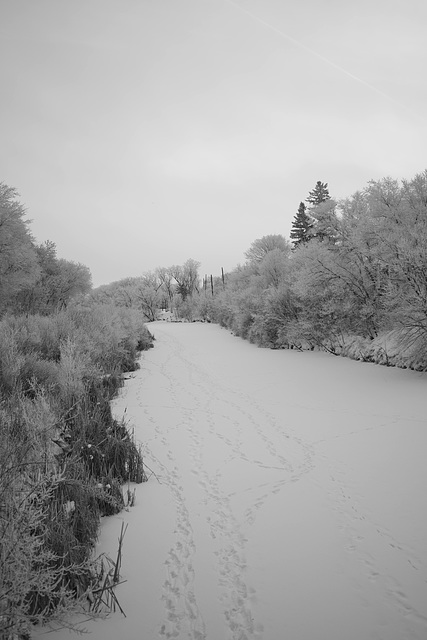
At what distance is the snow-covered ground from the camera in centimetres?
235

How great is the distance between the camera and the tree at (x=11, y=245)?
63.8 feet

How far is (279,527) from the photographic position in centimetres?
346

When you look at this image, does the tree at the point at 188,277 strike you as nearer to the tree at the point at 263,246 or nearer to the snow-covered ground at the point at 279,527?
the tree at the point at 263,246

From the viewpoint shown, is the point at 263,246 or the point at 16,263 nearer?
the point at 16,263

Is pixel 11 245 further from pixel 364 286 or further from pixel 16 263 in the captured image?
pixel 364 286

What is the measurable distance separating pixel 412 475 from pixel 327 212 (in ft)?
49.6

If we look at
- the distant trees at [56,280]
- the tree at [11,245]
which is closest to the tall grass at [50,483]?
the tree at [11,245]

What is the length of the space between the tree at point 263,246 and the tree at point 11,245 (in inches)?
925

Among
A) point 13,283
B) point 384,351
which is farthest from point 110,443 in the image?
point 13,283

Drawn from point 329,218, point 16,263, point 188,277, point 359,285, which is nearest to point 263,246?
point 329,218

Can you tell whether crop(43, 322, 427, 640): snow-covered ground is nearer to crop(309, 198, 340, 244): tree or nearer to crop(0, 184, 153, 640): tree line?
crop(0, 184, 153, 640): tree line

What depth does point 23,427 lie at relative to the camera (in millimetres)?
3861

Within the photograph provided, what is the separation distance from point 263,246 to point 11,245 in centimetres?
2588

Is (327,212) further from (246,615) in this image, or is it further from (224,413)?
(246,615)
